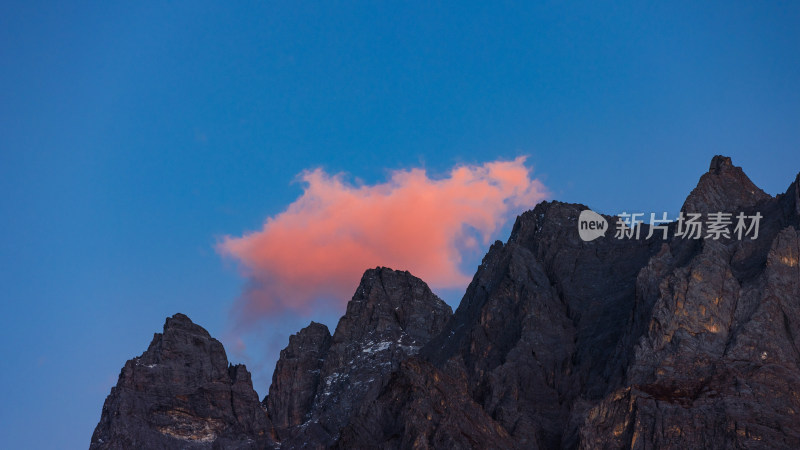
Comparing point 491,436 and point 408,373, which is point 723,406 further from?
point 408,373

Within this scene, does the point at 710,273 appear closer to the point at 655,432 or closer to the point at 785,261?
the point at 785,261

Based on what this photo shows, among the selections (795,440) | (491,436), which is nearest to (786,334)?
(795,440)

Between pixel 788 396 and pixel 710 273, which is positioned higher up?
pixel 710 273

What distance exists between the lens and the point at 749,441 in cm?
17012

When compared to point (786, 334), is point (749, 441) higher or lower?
lower

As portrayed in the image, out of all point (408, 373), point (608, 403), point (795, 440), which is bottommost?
point (795, 440)

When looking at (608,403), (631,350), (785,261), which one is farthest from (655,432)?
(785,261)

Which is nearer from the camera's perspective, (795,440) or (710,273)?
(795,440)

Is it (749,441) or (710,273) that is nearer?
(749,441)

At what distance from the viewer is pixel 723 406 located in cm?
17488

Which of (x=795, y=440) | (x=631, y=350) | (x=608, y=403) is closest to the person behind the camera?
(x=795, y=440)

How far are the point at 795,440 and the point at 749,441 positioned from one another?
6089 millimetres

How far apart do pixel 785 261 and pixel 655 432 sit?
3950 centimetres

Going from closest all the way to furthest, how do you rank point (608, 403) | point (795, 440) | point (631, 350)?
point (795, 440), point (608, 403), point (631, 350)
